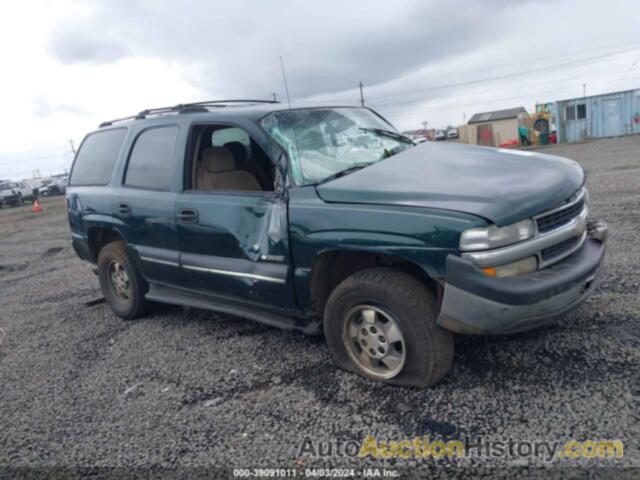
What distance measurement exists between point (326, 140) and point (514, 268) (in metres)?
1.76

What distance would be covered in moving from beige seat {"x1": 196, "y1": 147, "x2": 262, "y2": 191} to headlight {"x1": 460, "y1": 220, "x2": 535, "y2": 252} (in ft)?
7.38

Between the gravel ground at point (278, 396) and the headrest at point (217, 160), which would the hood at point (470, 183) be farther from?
the headrest at point (217, 160)

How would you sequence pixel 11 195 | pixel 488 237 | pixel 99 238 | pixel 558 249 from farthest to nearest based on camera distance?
pixel 11 195, pixel 99 238, pixel 558 249, pixel 488 237

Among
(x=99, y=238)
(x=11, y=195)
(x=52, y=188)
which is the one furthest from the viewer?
(x=52, y=188)

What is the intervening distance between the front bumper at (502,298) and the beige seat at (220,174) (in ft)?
7.33

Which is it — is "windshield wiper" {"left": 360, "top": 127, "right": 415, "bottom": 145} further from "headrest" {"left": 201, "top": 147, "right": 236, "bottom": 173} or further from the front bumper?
the front bumper

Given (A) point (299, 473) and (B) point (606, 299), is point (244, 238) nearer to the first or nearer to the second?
(A) point (299, 473)

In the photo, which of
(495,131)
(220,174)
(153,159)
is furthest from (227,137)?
(495,131)

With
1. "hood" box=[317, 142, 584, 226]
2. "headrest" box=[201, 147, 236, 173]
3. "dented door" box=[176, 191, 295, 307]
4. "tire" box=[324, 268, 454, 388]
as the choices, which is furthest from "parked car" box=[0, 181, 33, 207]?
"tire" box=[324, 268, 454, 388]

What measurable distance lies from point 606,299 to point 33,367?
489 cm

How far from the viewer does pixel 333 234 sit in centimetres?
313

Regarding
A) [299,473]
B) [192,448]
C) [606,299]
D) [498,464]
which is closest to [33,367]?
[192,448]

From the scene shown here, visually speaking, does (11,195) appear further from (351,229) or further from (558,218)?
(558,218)

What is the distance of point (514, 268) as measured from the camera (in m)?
2.76
